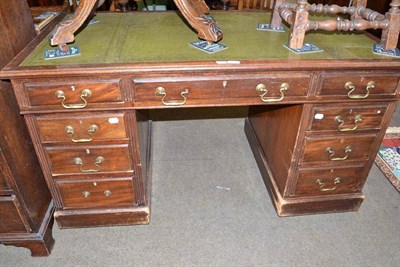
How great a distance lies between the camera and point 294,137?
1.62 meters

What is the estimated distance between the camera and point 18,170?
4.71 ft

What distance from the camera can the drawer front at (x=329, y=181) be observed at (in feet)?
Result: 5.64

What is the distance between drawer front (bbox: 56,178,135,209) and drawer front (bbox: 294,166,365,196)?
3.00 ft

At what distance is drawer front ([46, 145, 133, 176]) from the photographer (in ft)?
4.92

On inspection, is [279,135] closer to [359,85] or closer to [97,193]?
[359,85]

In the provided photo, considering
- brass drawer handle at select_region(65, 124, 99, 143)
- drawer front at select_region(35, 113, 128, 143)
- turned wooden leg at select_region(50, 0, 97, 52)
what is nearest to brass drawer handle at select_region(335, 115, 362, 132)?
drawer front at select_region(35, 113, 128, 143)

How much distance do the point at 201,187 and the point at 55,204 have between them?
2.84 ft

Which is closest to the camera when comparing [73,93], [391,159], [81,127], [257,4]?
[73,93]

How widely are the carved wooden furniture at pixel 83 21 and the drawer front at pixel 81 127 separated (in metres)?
0.30

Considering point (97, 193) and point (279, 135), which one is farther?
point (279, 135)

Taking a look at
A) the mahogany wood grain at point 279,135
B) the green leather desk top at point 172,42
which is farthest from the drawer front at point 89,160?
the mahogany wood grain at point 279,135

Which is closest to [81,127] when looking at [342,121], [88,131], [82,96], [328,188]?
[88,131]

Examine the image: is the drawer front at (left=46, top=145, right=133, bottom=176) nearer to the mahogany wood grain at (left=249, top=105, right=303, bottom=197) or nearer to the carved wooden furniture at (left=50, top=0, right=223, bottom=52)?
the carved wooden furniture at (left=50, top=0, right=223, bottom=52)

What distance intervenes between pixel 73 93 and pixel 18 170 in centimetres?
45
